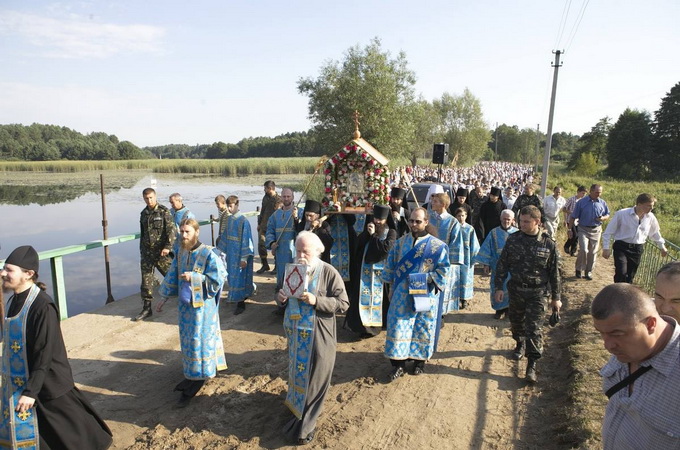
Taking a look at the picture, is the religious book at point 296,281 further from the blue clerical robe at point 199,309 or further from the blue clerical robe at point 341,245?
the blue clerical robe at point 341,245

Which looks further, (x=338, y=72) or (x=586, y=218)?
(x=338, y=72)

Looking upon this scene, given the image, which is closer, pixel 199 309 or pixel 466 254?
pixel 199 309

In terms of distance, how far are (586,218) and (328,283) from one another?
7.38 m

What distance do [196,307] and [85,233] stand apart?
44.1 ft

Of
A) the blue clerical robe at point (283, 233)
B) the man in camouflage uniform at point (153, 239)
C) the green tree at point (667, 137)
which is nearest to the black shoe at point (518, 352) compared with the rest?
the blue clerical robe at point (283, 233)

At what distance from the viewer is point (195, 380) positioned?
461cm

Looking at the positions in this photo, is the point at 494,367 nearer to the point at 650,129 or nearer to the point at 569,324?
the point at 569,324

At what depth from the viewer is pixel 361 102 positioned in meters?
26.0

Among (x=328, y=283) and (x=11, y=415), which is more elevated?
(x=328, y=283)

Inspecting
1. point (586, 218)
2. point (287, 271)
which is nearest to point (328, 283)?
point (287, 271)

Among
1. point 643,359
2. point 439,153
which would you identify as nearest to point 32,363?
point 643,359

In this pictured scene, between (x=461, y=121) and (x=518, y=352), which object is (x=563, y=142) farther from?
(x=518, y=352)

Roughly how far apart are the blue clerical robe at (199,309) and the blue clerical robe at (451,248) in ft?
11.9

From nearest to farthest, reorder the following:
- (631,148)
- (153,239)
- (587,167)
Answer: (153,239) → (587,167) → (631,148)
